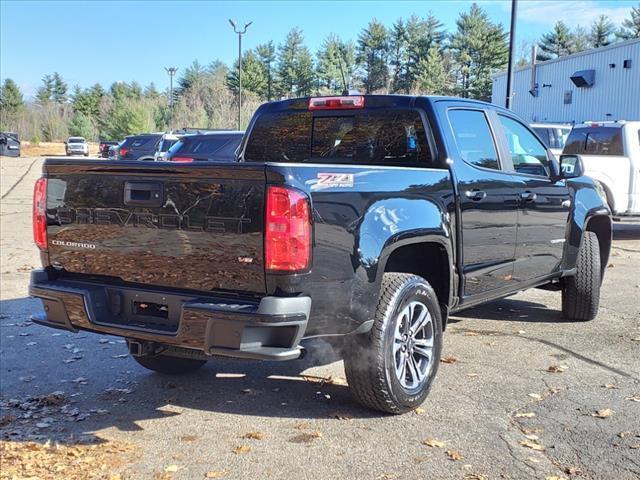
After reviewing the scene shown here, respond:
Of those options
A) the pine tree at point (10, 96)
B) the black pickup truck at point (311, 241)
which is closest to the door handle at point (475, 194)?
the black pickup truck at point (311, 241)

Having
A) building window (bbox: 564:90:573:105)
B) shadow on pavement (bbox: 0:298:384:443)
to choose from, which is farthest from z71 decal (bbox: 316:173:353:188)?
building window (bbox: 564:90:573:105)

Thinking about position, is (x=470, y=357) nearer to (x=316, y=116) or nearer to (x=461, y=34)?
(x=316, y=116)

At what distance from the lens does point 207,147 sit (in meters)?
14.2

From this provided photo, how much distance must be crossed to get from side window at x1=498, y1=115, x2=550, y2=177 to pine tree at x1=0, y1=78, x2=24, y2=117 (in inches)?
4088

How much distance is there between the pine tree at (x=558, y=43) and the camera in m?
71.0

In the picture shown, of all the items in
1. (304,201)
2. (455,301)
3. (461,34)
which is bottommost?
(455,301)

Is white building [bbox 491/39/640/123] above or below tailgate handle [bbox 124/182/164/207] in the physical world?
above

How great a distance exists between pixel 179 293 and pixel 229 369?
182 cm

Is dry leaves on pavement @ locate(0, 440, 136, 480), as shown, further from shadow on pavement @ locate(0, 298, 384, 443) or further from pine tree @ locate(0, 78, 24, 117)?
pine tree @ locate(0, 78, 24, 117)

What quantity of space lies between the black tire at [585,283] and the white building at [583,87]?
23463 millimetres

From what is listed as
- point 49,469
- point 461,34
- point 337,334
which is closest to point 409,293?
point 337,334

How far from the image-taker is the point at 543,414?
4.29 m

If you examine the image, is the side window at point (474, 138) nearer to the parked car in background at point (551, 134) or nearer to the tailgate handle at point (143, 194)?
the tailgate handle at point (143, 194)

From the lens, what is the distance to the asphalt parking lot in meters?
3.63
